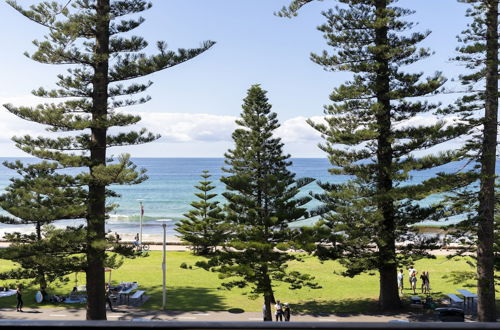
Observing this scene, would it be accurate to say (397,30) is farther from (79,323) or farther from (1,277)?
Result: (79,323)

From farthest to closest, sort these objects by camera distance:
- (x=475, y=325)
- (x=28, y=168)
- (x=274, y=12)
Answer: (x=274, y=12) < (x=28, y=168) < (x=475, y=325)

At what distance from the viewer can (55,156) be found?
14.8 meters

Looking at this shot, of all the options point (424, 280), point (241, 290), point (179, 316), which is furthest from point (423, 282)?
point (179, 316)

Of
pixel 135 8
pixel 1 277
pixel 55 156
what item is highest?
pixel 135 8

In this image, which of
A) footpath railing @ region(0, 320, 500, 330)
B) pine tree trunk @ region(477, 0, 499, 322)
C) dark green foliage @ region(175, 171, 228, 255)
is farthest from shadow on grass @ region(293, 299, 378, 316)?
footpath railing @ region(0, 320, 500, 330)

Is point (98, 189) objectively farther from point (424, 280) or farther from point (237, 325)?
point (237, 325)

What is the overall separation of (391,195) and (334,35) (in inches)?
260

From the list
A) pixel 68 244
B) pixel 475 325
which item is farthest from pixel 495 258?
pixel 475 325

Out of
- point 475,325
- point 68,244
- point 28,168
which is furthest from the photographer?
point 28,168

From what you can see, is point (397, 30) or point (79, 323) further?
point (397, 30)

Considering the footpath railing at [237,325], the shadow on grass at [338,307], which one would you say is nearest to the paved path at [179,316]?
the shadow on grass at [338,307]

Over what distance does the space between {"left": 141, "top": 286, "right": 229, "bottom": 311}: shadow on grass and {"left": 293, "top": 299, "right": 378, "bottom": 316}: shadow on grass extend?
315 cm

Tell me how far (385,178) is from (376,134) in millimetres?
1769

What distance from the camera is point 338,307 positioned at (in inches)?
728
